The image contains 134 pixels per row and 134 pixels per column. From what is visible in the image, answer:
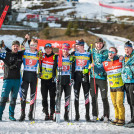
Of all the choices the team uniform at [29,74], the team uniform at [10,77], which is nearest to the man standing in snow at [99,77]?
the team uniform at [29,74]

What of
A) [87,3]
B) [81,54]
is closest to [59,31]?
[81,54]

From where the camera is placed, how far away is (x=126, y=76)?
4.39 metres

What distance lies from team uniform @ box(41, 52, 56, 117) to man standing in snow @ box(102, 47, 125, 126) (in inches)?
56.4

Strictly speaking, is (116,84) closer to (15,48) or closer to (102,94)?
(102,94)

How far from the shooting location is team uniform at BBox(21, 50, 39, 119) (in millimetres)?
4823

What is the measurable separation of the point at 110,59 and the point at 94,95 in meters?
1.03

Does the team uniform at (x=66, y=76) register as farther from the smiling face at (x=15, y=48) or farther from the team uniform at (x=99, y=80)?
the smiling face at (x=15, y=48)

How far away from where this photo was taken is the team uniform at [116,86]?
177 inches

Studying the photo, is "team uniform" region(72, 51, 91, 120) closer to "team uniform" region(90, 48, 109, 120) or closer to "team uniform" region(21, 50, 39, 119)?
"team uniform" region(90, 48, 109, 120)

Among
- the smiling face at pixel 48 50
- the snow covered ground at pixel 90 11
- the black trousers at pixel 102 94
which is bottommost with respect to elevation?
the black trousers at pixel 102 94

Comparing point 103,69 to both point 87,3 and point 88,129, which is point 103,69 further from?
point 87,3

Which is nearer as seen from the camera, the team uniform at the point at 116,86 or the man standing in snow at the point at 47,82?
the team uniform at the point at 116,86

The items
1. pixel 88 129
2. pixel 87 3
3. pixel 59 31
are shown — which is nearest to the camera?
pixel 88 129

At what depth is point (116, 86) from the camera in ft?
15.1
